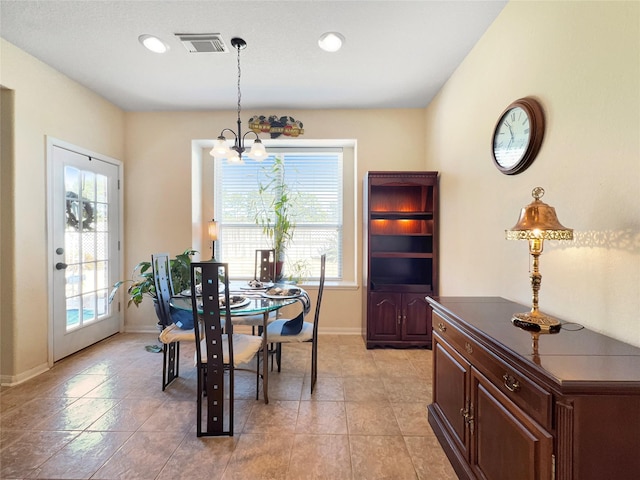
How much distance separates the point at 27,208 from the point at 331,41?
3.00 meters

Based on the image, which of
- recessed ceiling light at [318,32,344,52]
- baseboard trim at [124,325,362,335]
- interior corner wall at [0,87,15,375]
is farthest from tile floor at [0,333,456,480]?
recessed ceiling light at [318,32,344,52]

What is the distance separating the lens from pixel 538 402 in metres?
0.98

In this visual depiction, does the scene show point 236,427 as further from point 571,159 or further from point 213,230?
point 571,159

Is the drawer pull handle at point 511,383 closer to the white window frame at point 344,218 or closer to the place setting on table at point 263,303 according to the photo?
the place setting on table at point 263,303

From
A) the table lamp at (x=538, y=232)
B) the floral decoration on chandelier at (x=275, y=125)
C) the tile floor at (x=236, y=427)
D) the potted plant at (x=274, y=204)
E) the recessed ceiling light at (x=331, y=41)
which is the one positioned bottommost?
the tile floor at (x=236, y=427)

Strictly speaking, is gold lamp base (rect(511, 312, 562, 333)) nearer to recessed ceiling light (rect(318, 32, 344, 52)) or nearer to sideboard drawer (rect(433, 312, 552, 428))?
sideboard drawer (rect(433, 312, 552, 428))

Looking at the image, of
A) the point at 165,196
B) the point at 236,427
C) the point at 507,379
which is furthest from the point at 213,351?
the point at 165,196

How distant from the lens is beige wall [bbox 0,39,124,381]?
8.23 feet

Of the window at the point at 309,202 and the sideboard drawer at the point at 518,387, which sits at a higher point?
the window at the point at 309,202

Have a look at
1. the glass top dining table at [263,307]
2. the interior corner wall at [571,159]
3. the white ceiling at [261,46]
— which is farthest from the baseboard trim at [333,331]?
the white ceiling at [261,46]

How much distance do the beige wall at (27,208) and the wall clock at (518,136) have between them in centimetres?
388

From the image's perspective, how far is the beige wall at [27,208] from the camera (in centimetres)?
251

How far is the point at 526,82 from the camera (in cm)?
182

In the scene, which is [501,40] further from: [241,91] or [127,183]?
[127,183]
